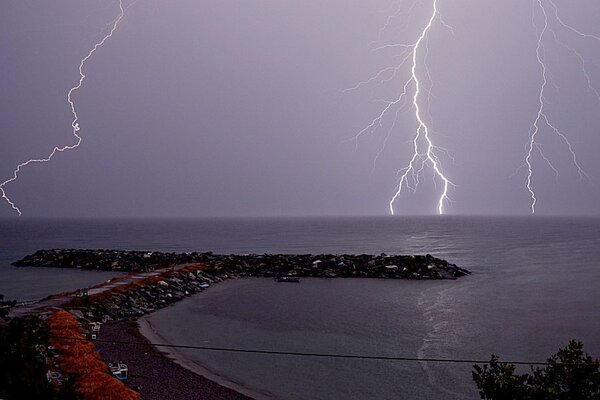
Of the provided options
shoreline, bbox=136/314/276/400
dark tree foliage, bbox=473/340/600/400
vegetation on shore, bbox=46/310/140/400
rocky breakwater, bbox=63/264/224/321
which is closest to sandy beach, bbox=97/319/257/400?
shoreline, bbox=136/314/276/400

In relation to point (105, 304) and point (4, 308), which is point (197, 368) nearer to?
point (4, 308)

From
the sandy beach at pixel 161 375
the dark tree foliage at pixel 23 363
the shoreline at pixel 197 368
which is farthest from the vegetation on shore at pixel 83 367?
the shoreline at pixel 197 368

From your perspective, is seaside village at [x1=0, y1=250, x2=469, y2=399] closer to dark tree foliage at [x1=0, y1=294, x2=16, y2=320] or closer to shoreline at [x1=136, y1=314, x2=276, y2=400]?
dark tree foliage at [x1=0, y1=294, x2=16, y2=320]

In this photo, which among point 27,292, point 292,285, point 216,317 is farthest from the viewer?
point 292,285

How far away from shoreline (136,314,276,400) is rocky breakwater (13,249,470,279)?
62.7 feet

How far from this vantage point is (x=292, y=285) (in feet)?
118

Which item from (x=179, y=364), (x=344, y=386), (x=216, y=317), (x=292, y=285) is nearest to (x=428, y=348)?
(x=344, y=386)

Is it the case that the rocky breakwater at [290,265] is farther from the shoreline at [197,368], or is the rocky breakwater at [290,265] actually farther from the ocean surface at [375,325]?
the shoreline at [197,368]

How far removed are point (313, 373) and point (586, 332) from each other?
1246cm

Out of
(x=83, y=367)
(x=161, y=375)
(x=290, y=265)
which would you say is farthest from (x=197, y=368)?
(x=290, y=265)

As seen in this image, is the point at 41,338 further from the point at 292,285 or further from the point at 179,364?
the point at 292,285

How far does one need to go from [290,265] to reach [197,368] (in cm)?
2772

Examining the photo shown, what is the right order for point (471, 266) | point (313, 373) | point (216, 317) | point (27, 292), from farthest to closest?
point (471, 266), point (27, 292), point (216, 317), point (313, 373)

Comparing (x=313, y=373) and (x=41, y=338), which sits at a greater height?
(x=41, y=338)
